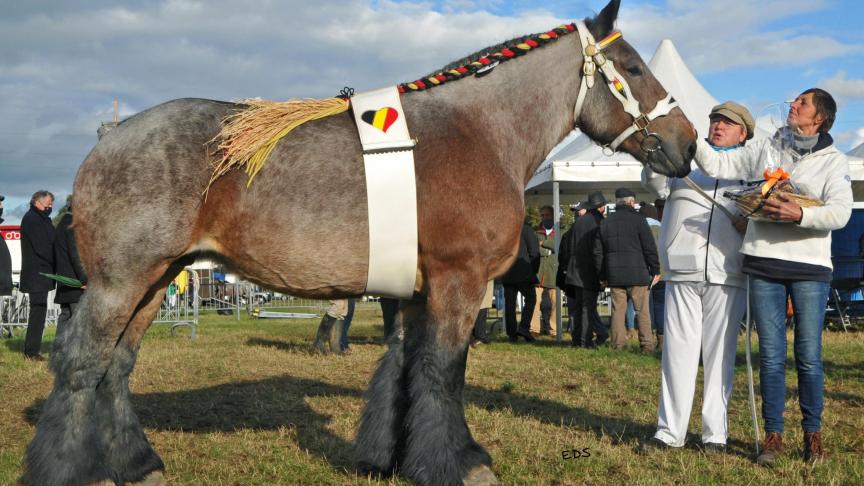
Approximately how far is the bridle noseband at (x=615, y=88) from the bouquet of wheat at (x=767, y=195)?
637 mm

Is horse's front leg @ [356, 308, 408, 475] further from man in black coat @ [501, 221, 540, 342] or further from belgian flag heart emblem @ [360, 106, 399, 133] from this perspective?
man in black coat @ [501, 221, 540, 342]

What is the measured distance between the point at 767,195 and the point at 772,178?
137 millimetres

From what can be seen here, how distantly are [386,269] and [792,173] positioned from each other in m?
2.82

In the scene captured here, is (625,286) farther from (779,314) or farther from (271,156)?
(271,156)

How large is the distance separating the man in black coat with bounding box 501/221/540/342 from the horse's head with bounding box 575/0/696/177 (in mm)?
8928

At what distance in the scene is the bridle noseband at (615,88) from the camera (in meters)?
4.85

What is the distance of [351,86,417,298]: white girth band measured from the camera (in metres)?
4.30

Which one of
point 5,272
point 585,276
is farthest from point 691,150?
point 5,272

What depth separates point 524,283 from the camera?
46.3 ft

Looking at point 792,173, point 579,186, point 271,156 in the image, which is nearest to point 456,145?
point 271,156

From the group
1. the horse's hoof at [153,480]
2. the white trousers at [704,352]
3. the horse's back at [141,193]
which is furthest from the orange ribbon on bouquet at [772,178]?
the horse's hoof at [153,480]

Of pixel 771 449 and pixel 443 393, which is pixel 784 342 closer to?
pixel 771 449

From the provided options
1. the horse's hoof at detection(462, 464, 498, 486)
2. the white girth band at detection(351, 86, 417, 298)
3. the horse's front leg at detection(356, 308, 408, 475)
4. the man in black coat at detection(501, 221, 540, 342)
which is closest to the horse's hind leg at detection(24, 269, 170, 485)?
the white girth band at detection(351, 86, 417, 298)

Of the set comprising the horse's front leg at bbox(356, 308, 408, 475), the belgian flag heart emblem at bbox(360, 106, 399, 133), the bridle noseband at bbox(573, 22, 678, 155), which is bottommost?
the horse's front leg at bbox(356, 308, 408, 475)
